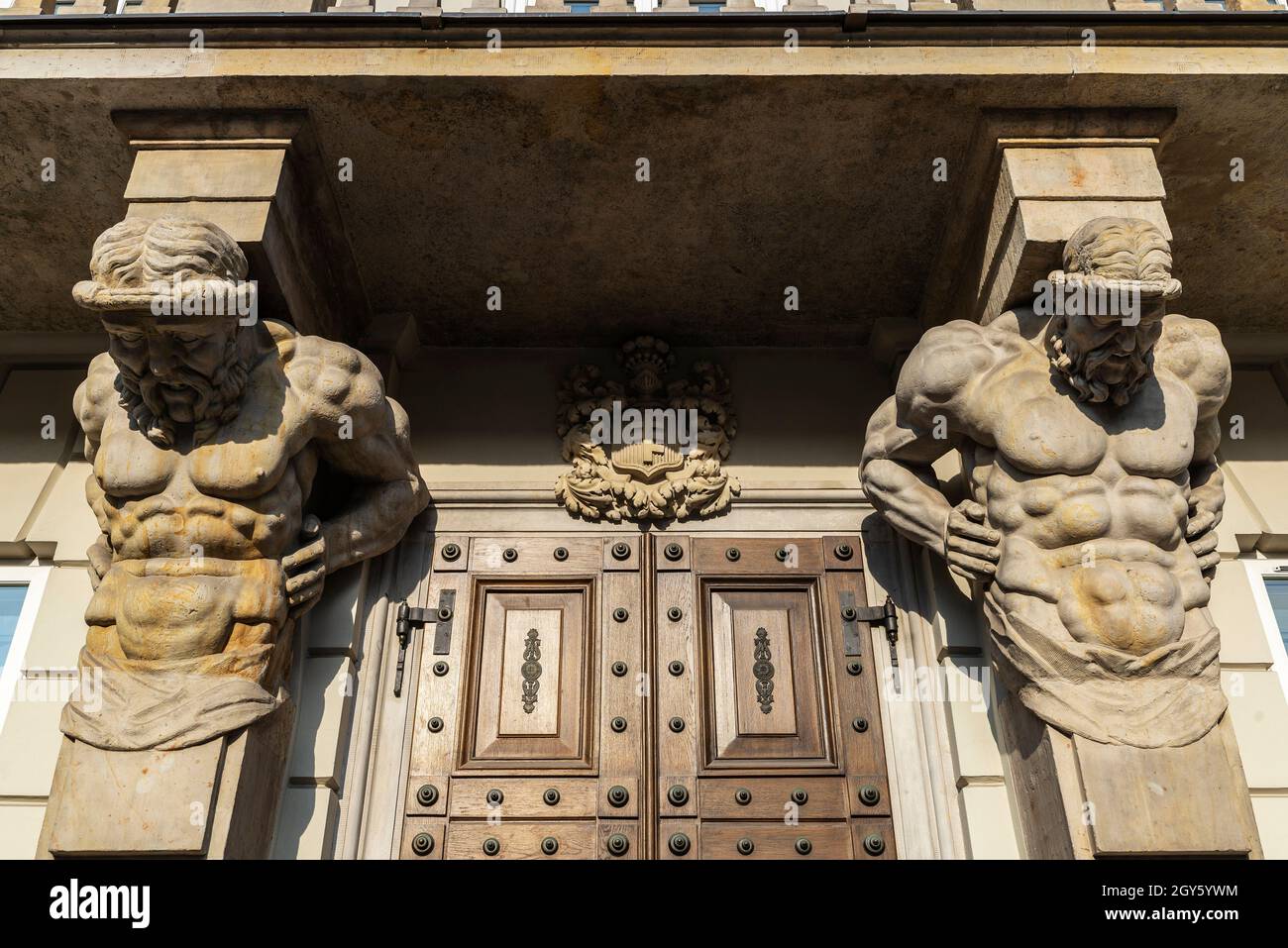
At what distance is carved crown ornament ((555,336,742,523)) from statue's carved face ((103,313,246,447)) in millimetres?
1613

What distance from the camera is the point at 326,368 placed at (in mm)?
3881

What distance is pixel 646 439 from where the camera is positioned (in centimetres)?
491

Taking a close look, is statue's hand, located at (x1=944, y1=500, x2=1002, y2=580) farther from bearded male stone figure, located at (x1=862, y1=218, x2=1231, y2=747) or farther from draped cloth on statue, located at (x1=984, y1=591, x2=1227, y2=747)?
draped cloth on statue, located at (x1=984, y1=591, x2=1227, y2=747)

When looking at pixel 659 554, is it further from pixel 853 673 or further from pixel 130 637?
pixel 130 637

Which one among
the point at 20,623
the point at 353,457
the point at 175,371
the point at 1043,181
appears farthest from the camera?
the point at 20,623

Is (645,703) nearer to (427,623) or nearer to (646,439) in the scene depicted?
Result: (427,623)

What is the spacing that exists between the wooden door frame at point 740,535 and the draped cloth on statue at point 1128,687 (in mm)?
856

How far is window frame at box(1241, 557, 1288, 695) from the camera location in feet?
14.9

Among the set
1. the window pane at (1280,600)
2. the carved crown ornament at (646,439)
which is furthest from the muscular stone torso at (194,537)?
the window pane at (1280,600)

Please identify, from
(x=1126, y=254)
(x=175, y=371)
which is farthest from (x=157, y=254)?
(x=1126, y=254)

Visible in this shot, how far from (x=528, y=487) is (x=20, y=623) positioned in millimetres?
2202
